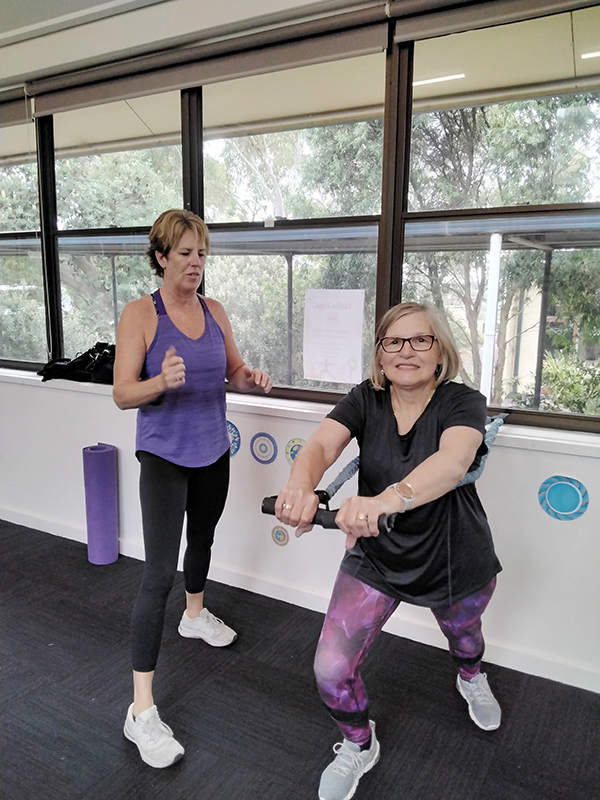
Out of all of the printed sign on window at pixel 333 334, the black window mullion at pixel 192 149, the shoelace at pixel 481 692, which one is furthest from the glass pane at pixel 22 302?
the shoelace at pixel 481 692

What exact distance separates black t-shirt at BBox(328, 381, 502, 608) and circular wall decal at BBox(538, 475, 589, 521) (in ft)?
1.94

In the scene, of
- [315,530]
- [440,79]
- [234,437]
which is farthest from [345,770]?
[440,79]

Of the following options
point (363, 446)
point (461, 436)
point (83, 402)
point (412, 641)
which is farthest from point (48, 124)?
point (412, 641)

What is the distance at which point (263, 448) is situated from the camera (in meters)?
2.63

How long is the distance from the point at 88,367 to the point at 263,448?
4.02 ft

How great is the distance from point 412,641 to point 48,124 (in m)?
3.47

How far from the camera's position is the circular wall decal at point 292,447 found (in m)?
2.52

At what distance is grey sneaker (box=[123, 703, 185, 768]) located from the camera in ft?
5.45

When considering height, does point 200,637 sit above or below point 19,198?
below

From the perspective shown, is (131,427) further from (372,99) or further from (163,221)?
(372,99)

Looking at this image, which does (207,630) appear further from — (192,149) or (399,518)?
(192,149)

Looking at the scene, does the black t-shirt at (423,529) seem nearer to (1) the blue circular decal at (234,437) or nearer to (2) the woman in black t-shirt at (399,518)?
(2) the woman in black t-shirt at (399,518)

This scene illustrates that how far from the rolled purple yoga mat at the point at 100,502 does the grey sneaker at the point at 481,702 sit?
6.23ft

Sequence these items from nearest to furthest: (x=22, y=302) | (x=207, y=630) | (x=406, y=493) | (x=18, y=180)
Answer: (x=406, y=493) < (x=207, y=630) < (x=18, y=180) < (x=22, y=302)
